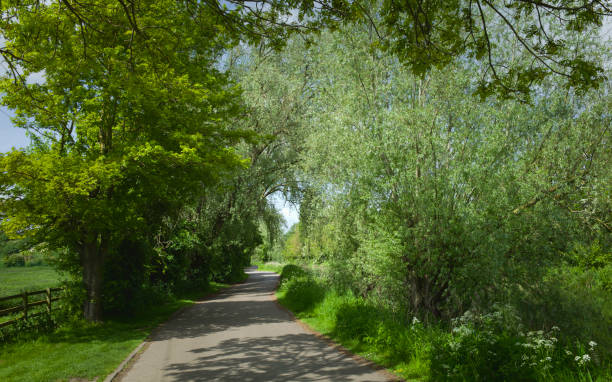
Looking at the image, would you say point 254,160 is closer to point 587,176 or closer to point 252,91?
point 252,91

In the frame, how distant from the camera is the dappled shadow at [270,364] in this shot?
6613 millimetres

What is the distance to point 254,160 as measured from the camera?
20.8 m

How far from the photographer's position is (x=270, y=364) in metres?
7.41

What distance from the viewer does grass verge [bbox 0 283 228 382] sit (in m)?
7.16

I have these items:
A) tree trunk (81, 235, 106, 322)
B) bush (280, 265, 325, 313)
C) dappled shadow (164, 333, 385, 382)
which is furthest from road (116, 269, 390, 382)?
tree trunk (81, 235, 106, 322)

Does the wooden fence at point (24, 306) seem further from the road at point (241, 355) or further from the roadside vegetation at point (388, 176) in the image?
the road at point (241, 355)

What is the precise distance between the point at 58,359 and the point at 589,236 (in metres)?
13.6

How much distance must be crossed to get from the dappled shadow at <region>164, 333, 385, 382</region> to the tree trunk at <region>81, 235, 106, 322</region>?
5137 mm

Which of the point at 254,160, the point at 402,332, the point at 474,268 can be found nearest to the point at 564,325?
the point at 474,268

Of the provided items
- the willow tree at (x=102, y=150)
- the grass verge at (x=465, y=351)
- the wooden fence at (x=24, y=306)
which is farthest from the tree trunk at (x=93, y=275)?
the grass verge at (x=465, y=351)

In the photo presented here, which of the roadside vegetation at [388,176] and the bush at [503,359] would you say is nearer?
the bush at [503,359]

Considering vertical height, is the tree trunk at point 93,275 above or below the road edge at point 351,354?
above

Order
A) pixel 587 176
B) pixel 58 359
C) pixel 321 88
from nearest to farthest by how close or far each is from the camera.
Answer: pixel 58 359 → pixel 587 176 → pixel 321 88

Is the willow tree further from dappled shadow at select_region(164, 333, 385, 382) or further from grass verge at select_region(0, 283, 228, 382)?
dappled shadow at select_region(164, 333, 385, 382)
